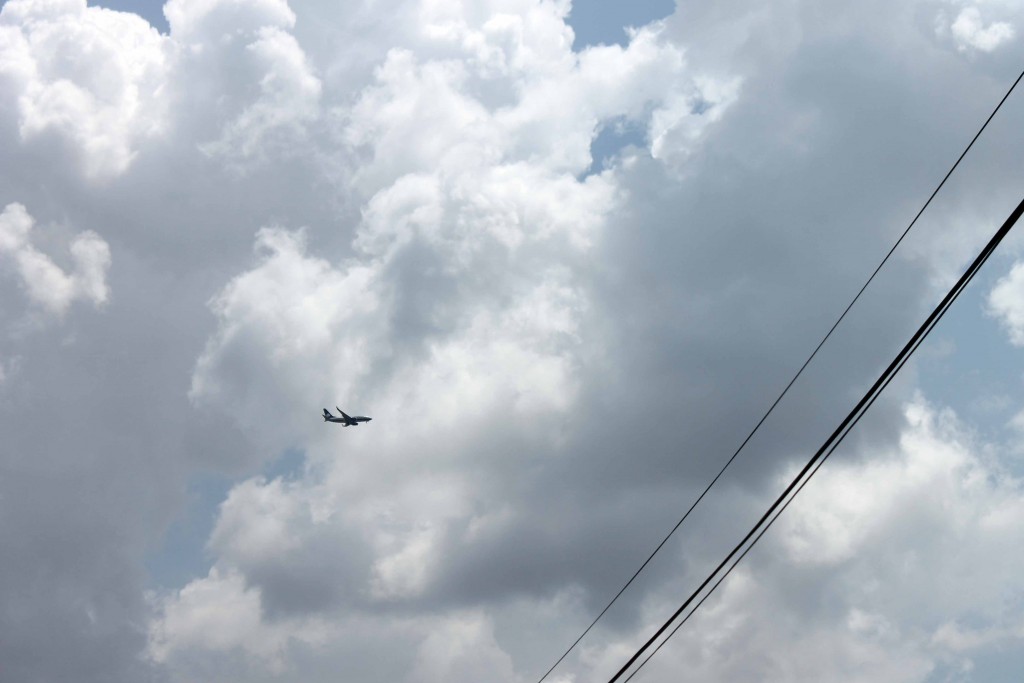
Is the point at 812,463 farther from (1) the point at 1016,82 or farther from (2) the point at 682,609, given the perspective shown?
(1) the point at 1016,82

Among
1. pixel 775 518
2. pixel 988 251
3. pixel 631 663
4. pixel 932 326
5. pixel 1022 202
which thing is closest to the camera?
pixel 1022 202

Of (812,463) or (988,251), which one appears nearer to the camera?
(988,251)

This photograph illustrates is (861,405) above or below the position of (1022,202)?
below

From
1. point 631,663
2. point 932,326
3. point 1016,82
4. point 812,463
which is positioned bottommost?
point 631,663

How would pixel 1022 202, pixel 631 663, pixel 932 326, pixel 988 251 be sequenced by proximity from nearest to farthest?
pixel 1022 202
pixel 988 251
pixel 932 326
pixel 631 663

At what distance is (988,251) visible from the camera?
75.4 feet

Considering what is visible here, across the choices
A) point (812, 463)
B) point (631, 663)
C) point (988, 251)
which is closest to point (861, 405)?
point (812, 463)

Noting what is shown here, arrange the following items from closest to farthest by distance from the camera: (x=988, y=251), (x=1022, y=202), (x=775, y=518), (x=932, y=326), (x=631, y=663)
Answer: (x=1022, y=202), (x=988, y=251), (x=932, y=326), (x=775, y=518), (x=631, y=663)

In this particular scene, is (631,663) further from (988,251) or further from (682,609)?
(988,251)

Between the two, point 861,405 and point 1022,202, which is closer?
point 1022,202

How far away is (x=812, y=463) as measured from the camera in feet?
85.5

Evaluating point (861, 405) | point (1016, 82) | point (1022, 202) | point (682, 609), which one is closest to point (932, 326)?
point (861, 405)

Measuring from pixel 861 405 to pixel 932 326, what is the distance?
2603 millimetres

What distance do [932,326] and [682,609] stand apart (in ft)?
36.5
